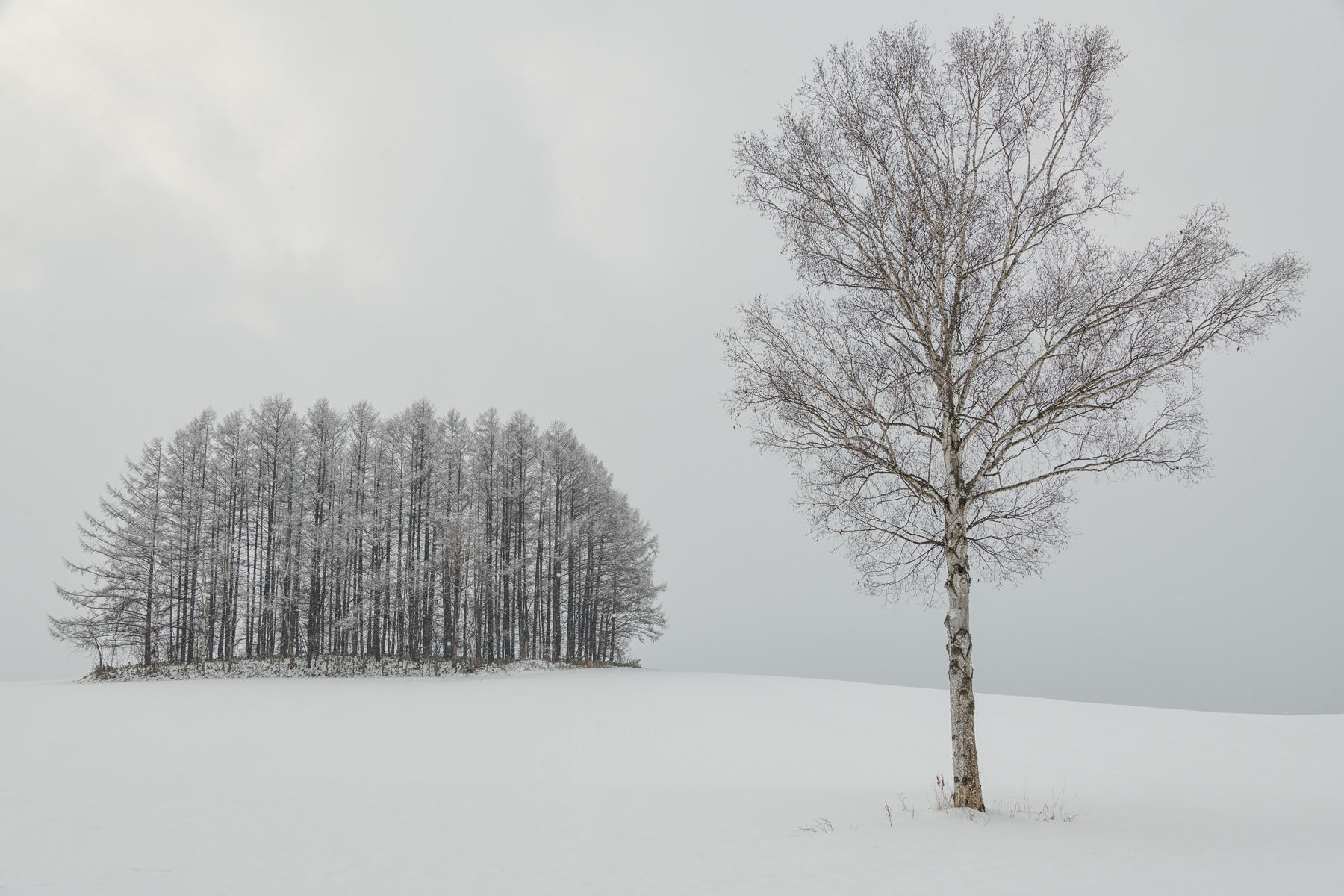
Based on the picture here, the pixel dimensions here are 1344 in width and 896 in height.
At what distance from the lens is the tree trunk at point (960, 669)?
25.2ft

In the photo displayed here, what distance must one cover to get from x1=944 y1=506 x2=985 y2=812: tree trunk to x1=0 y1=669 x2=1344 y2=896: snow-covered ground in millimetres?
404

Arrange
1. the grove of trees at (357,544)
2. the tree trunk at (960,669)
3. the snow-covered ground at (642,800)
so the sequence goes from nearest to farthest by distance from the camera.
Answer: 1. the snow-covered ground at (642,800)
2. the tree trunk at (960,669)
3. the grove of trees at (357,544)

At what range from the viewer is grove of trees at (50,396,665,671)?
2989cm

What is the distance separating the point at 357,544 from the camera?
3275 centimetres

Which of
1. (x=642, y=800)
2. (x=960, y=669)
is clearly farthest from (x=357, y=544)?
(x=960, y=669)

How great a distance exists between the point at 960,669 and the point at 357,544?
31798 millimetres

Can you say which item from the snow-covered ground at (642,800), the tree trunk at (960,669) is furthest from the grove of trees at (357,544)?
the tree trunk at (960,669)

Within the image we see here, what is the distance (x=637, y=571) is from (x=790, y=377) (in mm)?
30405

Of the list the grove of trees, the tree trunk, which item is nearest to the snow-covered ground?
the tree trunk

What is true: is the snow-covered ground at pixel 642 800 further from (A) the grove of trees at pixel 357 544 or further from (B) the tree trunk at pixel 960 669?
(A) the grove of trees at pixel 357 544

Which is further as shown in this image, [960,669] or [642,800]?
[642,800]

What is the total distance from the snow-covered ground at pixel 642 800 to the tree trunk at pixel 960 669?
40 centimetres

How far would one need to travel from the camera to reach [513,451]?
116 feet

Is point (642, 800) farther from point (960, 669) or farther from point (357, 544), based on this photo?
point (357, 544)
